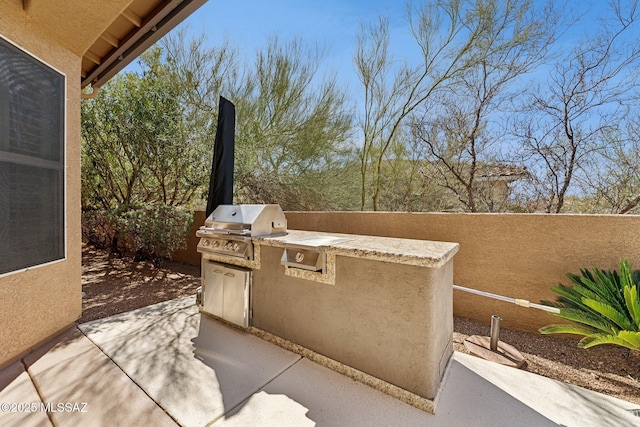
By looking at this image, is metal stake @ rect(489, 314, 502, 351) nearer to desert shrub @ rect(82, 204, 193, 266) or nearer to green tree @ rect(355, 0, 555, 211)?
green tree @ rect(355, 0, 555, 211)

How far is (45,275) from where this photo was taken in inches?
98.4

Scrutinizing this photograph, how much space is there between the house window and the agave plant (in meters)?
4.93

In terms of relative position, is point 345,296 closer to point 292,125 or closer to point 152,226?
point 152,226

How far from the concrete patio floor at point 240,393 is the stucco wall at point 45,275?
0.22 m

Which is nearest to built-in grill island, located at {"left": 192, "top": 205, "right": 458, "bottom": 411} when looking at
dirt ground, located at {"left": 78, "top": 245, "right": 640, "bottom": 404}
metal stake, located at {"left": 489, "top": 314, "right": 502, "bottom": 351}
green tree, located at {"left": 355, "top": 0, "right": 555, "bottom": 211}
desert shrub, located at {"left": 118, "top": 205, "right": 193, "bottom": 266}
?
metal stake, located at {"left": 489, "top": 314, "right": 502, "bottom": 351}

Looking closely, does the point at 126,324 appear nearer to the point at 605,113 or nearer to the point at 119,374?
the point at 119,374

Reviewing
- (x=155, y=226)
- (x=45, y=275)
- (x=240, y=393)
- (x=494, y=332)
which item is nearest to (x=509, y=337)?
(x=494, y=332)

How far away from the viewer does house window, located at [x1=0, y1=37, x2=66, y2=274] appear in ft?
6.78

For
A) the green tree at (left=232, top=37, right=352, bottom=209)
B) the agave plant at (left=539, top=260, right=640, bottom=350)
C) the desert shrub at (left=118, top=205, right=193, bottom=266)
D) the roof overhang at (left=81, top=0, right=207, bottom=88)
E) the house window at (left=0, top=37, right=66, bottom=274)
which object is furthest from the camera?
the green tree at (left=232, top=37, right=352, bottom=209)

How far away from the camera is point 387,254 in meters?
1.85

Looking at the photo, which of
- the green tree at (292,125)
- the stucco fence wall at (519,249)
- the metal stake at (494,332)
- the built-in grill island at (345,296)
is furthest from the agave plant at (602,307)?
the green tree at (292,125)

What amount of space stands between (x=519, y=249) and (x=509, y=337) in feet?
3.70

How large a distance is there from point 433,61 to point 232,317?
597 centimetres

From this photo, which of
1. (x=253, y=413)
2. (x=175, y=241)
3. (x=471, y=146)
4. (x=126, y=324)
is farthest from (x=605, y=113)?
(x=175, y=241)
